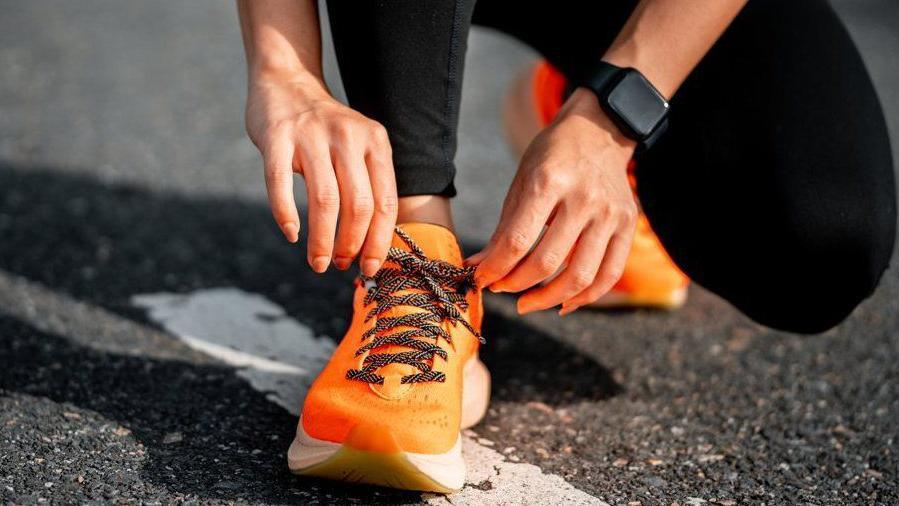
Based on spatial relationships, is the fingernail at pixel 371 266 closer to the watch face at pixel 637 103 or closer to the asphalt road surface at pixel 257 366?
the asphalt road surface at pixel 257 366

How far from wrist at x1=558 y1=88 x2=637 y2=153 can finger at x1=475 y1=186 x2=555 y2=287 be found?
0.18 meters

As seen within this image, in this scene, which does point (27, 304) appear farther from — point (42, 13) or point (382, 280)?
point (42, 13)

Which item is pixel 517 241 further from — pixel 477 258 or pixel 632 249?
pixel 632 249

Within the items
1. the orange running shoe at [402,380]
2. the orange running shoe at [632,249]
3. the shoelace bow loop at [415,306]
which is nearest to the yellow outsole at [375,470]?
the orange running shoe at [402,380]

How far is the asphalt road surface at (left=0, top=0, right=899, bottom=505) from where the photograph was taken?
131 centimetres

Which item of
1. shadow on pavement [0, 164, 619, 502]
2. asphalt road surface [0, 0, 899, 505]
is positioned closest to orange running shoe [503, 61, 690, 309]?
asphalt road surface [0, 0, 899, 505]

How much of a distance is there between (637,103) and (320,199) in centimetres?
50

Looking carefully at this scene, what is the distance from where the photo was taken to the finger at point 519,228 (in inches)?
47.2

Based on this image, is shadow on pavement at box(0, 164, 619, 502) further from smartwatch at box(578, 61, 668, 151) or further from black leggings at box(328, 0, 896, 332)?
smartwatch at box(578, 61, 668, 151)

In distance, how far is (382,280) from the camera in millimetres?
1338

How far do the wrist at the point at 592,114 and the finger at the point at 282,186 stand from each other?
422 millimetres

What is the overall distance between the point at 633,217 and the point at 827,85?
0.58 m

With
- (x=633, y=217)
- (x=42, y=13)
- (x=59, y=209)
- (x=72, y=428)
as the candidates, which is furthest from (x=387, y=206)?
(x=42, y=13)

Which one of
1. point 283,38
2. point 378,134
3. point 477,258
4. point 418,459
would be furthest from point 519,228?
point 283,38
